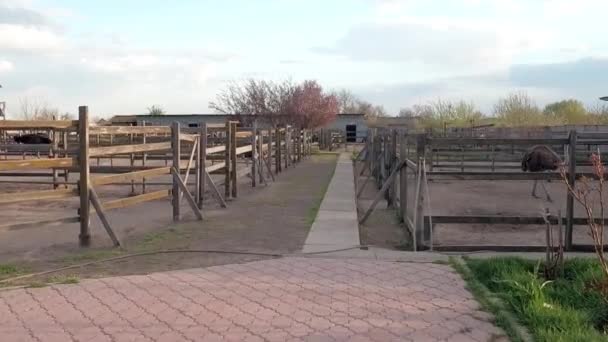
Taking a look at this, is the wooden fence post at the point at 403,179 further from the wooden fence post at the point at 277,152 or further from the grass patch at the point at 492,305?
the wooden fence post at the point at 277,152

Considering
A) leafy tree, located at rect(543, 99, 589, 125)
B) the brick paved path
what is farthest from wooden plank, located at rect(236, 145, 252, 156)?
leafy tree, located at rect(543, 99, 589, 125)

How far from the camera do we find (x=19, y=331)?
4562 mm

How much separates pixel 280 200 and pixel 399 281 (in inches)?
313

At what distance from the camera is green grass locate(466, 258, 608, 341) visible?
457 centimetres

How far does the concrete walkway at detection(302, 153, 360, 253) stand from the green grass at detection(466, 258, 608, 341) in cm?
197

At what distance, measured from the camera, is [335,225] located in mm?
9906

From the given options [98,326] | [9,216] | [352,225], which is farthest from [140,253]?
[9,216]

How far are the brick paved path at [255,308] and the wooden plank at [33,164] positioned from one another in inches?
83.3

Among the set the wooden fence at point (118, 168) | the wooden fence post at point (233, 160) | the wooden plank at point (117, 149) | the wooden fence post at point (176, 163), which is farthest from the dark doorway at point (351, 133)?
the wooden plank at point (117, 149)

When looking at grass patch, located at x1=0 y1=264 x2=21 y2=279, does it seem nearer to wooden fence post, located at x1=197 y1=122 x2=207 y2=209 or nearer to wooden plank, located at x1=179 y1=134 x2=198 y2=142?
wooden plank, located at x1=179 y1=134 x2=198 y2=142

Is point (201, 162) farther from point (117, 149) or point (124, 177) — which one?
point (124, 177)

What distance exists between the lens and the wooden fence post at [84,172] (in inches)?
312

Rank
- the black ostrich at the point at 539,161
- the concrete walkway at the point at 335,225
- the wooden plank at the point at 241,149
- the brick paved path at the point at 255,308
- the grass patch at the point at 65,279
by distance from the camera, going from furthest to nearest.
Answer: the wooden plank at the point at 241,149 < the black ostrich at the point at 539,161 < the concrete walkway at the point at 335,225 < the grass patch at the point at 65,279 < the brick paved path at the point at 255,308

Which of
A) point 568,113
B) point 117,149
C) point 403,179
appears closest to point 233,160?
point 403,179
